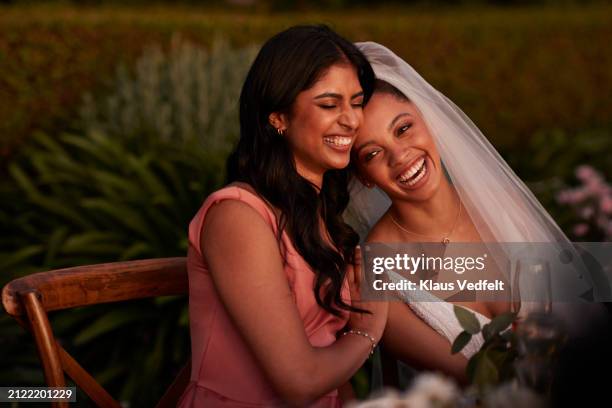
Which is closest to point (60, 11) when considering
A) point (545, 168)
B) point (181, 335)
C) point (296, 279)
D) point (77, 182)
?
point (77, 182)

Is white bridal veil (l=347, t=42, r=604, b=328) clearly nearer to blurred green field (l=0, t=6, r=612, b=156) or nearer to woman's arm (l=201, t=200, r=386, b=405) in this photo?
woman's arm (l=201, t=200, r=386, b=405)

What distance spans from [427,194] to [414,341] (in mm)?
473

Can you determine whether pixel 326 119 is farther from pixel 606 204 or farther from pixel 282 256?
pixel 606 204

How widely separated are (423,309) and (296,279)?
1.61ft

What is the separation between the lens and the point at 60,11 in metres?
6.45

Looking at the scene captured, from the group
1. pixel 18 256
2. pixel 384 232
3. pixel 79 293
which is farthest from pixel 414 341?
pixel 18 256

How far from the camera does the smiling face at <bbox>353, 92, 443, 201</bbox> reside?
2660 mm

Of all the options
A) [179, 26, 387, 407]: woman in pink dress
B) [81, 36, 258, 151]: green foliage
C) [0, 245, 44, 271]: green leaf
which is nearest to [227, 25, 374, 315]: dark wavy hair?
[179, 26, 387, 407]: woman in pink dress

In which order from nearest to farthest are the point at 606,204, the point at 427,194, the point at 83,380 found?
1. the point at 83,380
2. the point at 427,194
3. the point at 606,204

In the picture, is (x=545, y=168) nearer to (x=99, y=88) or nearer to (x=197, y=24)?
(x=197, y=24)

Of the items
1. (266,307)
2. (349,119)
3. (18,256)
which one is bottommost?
(18,256)

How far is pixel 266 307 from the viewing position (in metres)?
2.13

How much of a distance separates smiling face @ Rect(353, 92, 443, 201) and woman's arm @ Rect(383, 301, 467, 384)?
37cm

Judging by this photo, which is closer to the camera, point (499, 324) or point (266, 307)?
point (499, 324)
